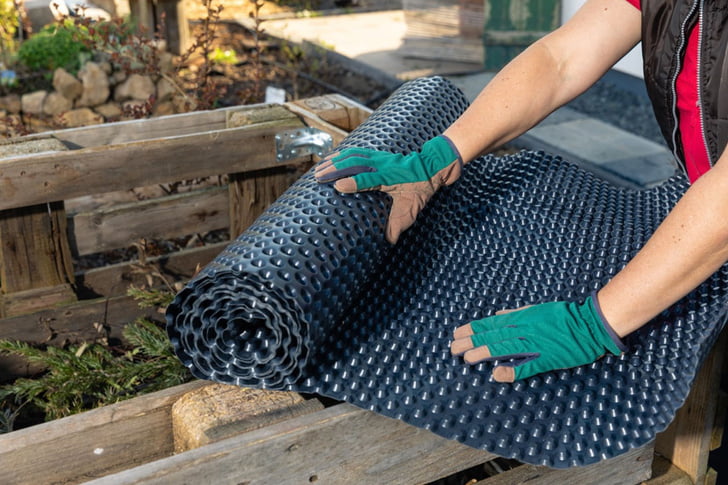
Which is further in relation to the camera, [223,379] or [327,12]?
[327,12]

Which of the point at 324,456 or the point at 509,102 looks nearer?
the point at 324,456

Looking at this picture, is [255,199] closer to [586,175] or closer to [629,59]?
[586,175]

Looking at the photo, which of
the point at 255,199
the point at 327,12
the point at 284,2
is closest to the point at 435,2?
the point at 327,12

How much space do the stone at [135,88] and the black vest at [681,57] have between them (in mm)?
4085

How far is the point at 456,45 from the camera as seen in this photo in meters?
7.50

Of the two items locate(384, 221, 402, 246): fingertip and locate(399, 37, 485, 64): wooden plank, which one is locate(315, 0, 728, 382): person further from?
locate(399, 37, 485, 64): wooden plank

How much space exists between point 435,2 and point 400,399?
250 inches

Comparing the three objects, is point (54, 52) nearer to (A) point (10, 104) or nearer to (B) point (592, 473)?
(A) point (10, 104)

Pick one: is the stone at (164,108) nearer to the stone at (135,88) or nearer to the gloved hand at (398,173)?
the stone at (135,88)

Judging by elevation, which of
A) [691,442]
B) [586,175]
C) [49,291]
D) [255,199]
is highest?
[586,175]

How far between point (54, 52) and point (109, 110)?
0.74m

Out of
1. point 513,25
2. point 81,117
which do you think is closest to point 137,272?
point 81,117

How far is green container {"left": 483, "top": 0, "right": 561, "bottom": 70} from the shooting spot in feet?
22.7

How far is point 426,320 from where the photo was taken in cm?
184
